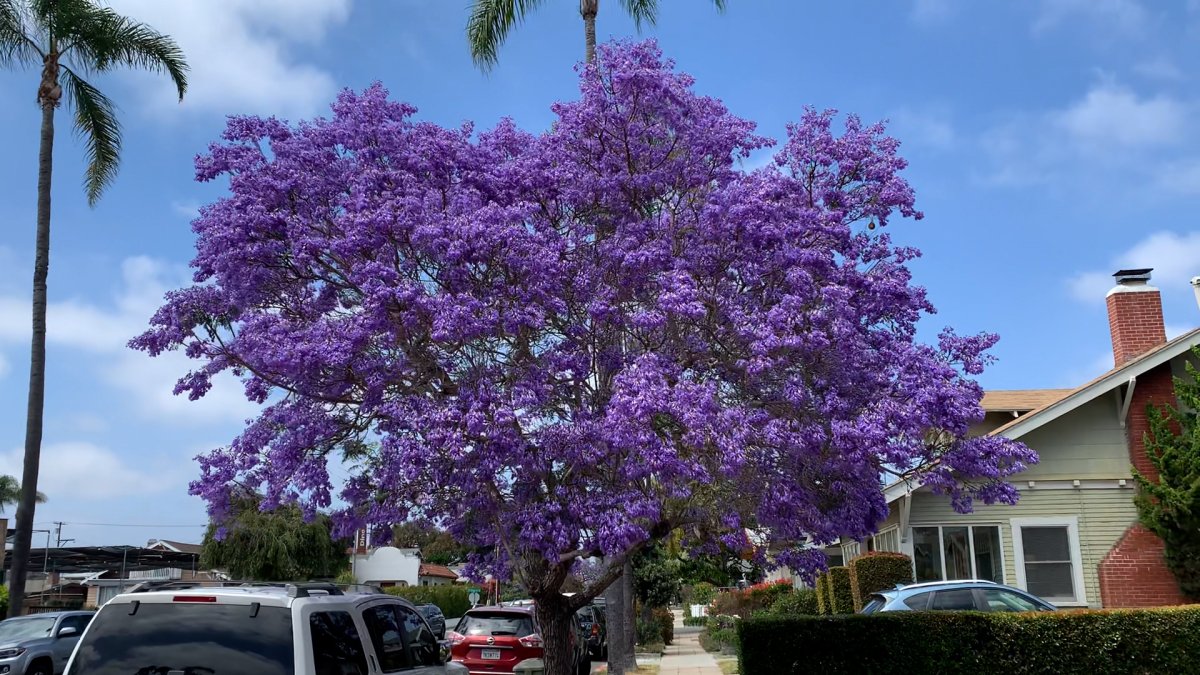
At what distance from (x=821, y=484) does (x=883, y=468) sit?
34.4 inches

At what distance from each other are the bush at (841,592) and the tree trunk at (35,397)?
16.1 m

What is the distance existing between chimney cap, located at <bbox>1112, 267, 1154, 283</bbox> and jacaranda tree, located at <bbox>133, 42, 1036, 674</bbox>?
8672 mm

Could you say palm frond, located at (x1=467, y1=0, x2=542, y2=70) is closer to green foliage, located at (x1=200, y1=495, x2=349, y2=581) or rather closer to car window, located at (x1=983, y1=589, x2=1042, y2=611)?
car window, located at (x1=983, y1=589, x2=1042, y2=611)

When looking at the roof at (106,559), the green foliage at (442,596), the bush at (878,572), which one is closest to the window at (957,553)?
the bush at (878,572)

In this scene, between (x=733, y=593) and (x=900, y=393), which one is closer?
(x=900, y=393)

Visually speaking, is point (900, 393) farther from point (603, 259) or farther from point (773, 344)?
point (603, 259)

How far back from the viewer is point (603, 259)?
13.1m

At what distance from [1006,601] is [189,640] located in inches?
501

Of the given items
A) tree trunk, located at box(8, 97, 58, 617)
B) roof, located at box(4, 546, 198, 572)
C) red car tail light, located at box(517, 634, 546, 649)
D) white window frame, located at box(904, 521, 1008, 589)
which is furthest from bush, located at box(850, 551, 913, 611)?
roof, located at box(4, 546, 198, 572)

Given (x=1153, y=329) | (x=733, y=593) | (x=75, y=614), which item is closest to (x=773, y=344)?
(x=1153, y=329)

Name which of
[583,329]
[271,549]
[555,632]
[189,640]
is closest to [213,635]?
[189,640]

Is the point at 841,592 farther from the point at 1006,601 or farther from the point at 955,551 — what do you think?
the point at 1006,601

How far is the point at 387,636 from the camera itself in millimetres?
8242

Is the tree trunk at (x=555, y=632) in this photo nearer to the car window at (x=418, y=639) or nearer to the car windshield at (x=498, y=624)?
the car windshield at (x=498, y=624)
